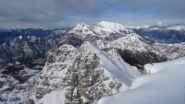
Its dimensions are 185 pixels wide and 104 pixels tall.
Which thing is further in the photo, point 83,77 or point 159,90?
point 83,77

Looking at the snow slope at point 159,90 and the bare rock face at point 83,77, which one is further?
the bare rock face at point 83,77

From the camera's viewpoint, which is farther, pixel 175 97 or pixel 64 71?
pixel 64 71

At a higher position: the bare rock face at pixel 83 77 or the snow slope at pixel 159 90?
the snow slope at pixel 159 90

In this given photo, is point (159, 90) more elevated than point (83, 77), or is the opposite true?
point (159, 90)

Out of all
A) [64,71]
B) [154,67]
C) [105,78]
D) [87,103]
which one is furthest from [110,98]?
[64,71]

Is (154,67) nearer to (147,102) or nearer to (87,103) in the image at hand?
(147,102)
